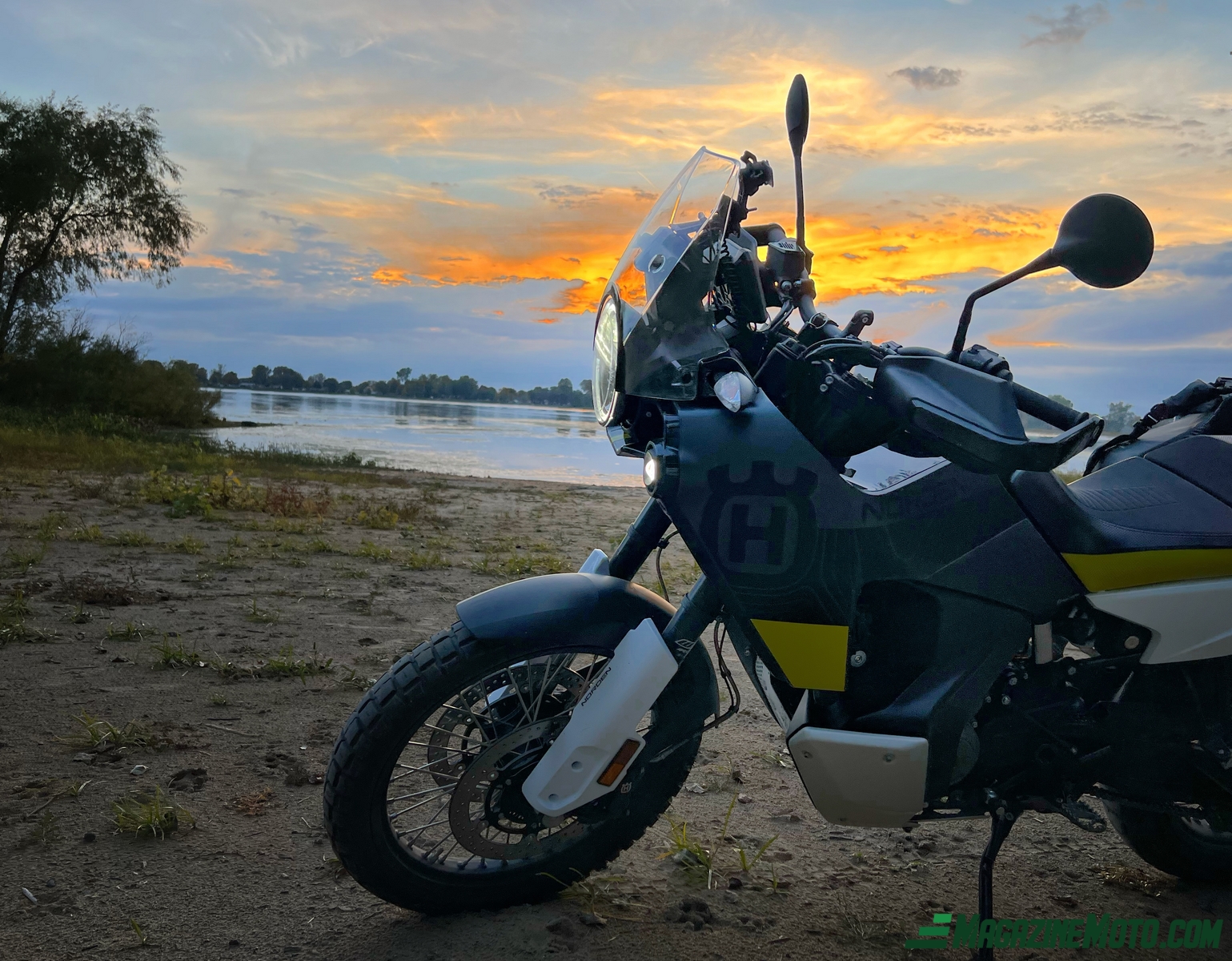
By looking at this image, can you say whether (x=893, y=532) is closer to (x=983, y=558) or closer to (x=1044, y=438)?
(x=983, y=558)

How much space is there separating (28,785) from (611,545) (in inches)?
228

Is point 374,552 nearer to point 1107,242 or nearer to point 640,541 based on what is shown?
point 640,541

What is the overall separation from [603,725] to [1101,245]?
1.48 metres

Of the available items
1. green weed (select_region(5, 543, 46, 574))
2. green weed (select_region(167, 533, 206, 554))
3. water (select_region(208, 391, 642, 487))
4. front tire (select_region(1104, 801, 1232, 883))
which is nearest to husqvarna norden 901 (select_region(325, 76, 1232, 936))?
front tire (select_region(1104, 801, 1232, 883))

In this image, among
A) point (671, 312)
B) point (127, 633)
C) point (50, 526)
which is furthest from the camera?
point (50, 526)

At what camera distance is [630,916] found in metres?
2.27

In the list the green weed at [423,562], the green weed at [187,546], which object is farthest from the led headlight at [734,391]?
the green weed at [187,546]

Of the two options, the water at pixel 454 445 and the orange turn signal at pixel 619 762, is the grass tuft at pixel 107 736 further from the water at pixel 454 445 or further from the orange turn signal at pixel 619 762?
the water at pixel 454 445

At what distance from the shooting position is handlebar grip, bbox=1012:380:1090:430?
207cm

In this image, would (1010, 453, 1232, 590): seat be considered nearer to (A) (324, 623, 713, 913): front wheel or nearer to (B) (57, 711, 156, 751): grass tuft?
(A) (324, 623, 713, 913): front wheel

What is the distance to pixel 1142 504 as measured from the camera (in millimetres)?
2086

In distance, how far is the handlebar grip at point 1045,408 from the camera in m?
2.07

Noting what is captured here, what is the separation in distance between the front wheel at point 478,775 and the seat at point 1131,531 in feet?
2.92

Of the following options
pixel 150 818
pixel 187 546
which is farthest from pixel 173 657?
pixel 187 546
